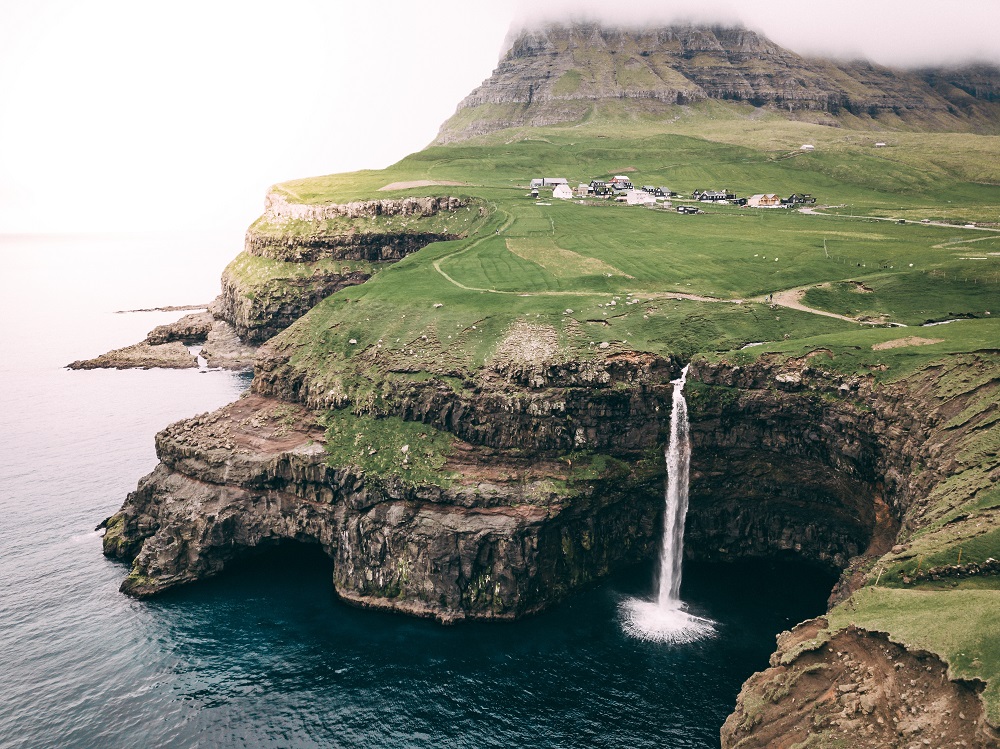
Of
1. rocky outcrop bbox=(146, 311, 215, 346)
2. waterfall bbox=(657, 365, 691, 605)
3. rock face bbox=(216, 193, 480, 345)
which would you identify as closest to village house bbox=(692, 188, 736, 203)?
rock face bbox=(216, 193, 480, 345)

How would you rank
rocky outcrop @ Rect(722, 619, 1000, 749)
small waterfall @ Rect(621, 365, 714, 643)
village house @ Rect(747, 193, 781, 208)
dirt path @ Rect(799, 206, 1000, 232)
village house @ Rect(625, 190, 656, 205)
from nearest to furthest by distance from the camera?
rocky outcrop @ Rect(722, 619, 1000, 749)
small waterfall @ Rect(621, 365, 714, 643)
dirt path @ Rect(799, 206, 1000, 232)
village house @ Rect(625, 190, 656, 205)
village house @ Rect(747, 193, 781, 208)

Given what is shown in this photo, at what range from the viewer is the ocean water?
185 ft

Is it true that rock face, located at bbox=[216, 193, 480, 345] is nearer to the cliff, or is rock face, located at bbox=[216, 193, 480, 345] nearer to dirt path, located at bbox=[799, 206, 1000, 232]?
the cliff

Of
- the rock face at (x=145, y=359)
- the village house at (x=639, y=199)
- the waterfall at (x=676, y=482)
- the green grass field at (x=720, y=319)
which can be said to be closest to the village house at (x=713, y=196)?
the village house at (x=639, y=199)

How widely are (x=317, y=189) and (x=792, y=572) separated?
165 metres

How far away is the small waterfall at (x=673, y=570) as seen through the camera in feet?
222

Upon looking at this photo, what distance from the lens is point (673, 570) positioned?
76438 mm

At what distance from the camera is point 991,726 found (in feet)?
104

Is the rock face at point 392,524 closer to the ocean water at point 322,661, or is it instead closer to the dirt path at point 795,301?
the ocean water at point 322,661


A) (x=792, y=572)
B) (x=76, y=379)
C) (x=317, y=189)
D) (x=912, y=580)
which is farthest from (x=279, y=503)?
(x=317, y=189)

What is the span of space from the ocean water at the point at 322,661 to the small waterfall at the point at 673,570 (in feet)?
5.49

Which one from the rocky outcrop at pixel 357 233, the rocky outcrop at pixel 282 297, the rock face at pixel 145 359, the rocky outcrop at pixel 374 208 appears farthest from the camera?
the rocky outcrop at pixel 374 208

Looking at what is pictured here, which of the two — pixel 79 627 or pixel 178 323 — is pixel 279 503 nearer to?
pixel 79 627

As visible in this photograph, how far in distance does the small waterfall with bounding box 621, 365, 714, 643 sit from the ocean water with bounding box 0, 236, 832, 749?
1.67 meters
